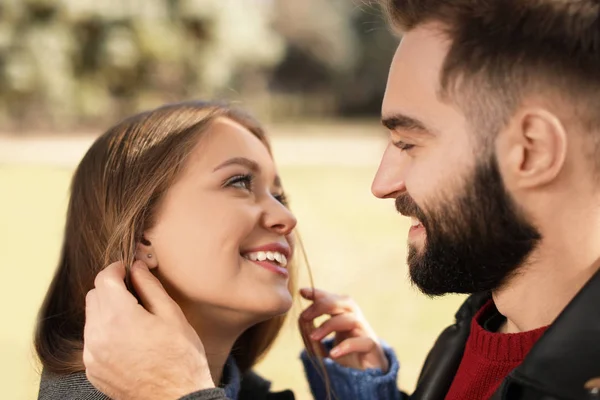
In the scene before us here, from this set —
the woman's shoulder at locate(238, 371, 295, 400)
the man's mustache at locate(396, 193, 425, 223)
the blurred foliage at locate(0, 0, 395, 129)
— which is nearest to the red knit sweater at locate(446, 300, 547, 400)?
the man's mustache at locate(396, 193, 425, 223)

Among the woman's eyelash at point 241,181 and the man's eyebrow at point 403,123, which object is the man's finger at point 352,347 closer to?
the woman's eyelash at point 241,181

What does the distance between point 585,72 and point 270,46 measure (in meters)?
25.8

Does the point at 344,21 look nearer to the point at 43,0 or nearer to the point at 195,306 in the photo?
the point at 43,0

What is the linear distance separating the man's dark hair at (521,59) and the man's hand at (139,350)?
882 millimetres

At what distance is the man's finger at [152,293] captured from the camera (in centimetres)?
208

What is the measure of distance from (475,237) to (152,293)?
0.85 meters

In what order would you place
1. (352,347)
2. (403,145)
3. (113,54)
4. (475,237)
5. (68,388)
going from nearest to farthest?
(475,237)
(403,145)
(68,388)
(352,347)
(113,54)

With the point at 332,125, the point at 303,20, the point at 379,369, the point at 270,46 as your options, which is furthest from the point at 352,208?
the point at 303,20

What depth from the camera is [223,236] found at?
7.50 ft

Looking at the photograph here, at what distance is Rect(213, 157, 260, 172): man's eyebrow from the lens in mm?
2400

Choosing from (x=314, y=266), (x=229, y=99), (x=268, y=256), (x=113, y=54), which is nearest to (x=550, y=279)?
(x=268, y=256)

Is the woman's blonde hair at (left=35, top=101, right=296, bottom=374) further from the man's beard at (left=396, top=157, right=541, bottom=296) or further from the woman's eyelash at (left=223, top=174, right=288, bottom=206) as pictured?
the man's beard at (left=396, top=157, right=541, bottom=296)

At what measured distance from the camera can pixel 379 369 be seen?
8.48 ft

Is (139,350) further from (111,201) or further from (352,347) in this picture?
(352,347)
